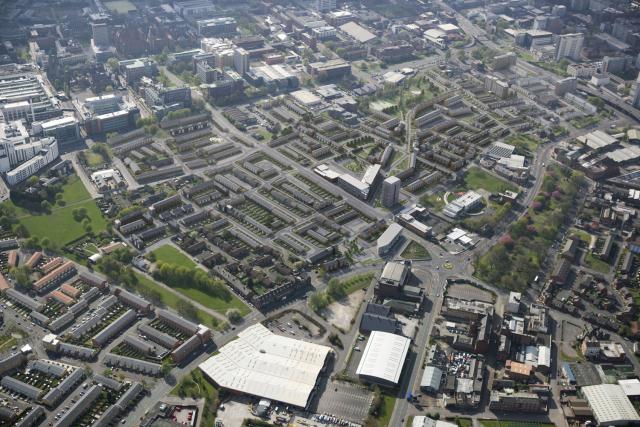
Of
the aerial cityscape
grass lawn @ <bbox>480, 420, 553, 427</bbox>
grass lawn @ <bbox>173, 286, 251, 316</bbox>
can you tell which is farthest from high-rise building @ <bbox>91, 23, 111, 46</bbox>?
grass lawn @ <bbox>480, 420, 553, 427</bbox>

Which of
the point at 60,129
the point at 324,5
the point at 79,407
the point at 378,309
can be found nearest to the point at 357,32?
the point at 324,5

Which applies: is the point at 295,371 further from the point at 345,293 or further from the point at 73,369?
the point at 73,369

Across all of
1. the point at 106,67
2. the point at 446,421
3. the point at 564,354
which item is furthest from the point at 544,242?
the point at 106,67

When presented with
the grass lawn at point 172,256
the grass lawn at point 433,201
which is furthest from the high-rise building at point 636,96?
the grass lawn at point 172,256

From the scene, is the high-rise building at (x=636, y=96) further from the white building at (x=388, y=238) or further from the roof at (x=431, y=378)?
the roof at (x=431, y=378)

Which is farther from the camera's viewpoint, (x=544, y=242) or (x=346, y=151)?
(x=346, y=151)

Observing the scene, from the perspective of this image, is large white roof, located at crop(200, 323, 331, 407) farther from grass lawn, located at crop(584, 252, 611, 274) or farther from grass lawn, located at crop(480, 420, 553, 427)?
grass lawn, located at crop(584, 252, 611, 274)

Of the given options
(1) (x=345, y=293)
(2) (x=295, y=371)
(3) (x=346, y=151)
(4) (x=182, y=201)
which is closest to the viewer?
(2) (x=295, y=371)
